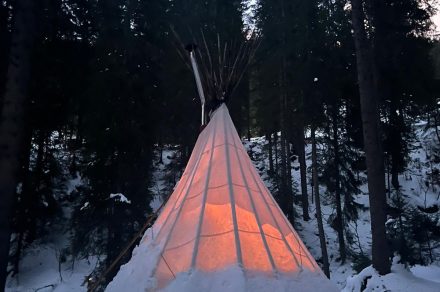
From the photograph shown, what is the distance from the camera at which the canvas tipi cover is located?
3512 millimetres

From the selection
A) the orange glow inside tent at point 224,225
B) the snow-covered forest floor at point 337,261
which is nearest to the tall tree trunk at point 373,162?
the snow-covered forest floor at point 337,261

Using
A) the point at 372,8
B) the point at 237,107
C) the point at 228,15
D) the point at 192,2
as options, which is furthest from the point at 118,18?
the point at 372,8

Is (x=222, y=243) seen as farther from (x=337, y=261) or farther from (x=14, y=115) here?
(x=337, y=261)

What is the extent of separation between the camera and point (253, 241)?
12.8ft

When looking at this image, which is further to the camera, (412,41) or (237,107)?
(237,107)

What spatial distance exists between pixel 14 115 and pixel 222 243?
4.35 m

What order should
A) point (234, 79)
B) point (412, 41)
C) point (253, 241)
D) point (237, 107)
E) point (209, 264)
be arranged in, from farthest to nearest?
point (237, 107) → point (412, 41) → point (234, 79) → point (253, 241) → point (209, 264)

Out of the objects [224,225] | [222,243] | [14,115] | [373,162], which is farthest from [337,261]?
[14,115]

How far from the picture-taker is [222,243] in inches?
150

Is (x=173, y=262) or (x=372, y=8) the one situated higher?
(x=372, y=8)

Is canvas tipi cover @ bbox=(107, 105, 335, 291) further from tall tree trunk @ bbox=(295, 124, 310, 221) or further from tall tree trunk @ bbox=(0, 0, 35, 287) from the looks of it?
tall tree trunk @ bbox=(295, 124, 310, 221)

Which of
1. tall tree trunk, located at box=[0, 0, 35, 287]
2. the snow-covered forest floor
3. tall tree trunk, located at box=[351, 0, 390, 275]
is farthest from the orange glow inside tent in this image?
tall tree trunk, located at box=[351, 0, 390, 275]

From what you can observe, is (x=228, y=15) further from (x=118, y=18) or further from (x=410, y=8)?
(x=410, y=8)

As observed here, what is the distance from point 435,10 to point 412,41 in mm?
1800
